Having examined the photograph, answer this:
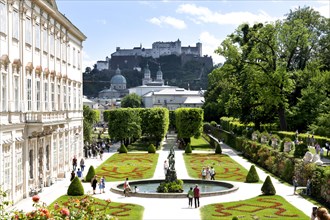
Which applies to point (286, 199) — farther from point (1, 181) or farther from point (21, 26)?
point (21, 26)

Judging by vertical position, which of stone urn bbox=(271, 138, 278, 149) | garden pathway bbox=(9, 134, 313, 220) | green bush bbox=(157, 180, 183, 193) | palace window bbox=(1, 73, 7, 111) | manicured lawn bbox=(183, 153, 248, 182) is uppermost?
palace window bbox=(1, 73, 7, 111)

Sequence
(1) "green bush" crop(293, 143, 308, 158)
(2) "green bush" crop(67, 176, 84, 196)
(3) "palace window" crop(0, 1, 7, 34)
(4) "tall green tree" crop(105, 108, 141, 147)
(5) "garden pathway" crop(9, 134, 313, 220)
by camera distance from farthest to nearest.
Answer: (4) "tall green tree" crop(105, 108, 141, 147) → (1) "green bush" crop(293, 143, 308, 158) → (2) "green bush" crop(67, 176, 84, 196) → (5) "garden pathway" crop(9, 134, 313, 220) → (3) "palace window" crop(0, 1, 7, 34)

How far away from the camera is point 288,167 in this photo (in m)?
38.5

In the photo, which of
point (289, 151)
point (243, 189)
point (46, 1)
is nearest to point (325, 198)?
point (243, 189)

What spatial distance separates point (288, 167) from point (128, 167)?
1551cm

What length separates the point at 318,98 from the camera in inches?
2454

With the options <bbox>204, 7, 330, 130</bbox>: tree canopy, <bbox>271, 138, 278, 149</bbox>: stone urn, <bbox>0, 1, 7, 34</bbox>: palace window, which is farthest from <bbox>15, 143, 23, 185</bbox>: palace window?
<bbox>204, 7, 330, 130</bbox>: tree canopy

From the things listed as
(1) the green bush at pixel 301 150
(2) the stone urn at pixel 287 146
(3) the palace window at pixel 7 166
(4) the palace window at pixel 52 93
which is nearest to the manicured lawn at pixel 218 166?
(2) the stone urn at pixel 287 146

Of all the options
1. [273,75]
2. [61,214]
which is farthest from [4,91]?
[273,75]

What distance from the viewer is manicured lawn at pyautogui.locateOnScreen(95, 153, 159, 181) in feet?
138

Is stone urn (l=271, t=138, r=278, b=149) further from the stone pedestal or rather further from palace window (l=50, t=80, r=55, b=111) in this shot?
palace window (l=50, t=80, r=55, b=111)

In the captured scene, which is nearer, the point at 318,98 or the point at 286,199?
the point at 286,199

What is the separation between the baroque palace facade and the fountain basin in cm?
575

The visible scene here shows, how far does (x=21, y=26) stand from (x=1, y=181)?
29.4ft
